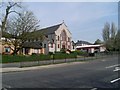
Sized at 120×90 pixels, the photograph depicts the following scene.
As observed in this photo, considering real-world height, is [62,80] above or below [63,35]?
below

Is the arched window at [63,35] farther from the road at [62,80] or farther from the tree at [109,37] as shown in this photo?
the road at [62,80]

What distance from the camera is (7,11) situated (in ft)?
179

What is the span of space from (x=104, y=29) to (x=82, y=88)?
3880 inches

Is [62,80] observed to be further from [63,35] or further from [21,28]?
[63,35]

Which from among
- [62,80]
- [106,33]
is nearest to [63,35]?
[106,33]

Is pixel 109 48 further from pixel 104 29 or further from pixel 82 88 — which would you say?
pixel 82 88

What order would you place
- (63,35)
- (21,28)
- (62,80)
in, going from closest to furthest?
(62,80)
(21,28)
(63,35)

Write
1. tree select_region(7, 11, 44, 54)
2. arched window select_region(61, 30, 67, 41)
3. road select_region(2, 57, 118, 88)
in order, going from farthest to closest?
arched window select_region(61, 30, 67, 41) < tree select_region(7, 11, 44, 54) < road select_region(2, 57, 118, 88)

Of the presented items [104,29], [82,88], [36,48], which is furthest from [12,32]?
[104,29]

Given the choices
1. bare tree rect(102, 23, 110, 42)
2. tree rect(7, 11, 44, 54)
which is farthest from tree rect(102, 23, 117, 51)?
tree rect(7, 11, 44, 54)

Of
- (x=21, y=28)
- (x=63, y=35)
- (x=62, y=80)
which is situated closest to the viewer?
(x=62, y=80)

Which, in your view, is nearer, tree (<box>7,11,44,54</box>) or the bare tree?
tree (<box>7,11,44,54</box>)

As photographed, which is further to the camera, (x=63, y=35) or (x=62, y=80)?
(x=63, y=35)

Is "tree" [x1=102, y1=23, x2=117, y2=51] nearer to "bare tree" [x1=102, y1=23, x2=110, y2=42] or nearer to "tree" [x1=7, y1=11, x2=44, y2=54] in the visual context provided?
"bare tree" [x1=102, y1=23, x2=110, y2=42]
